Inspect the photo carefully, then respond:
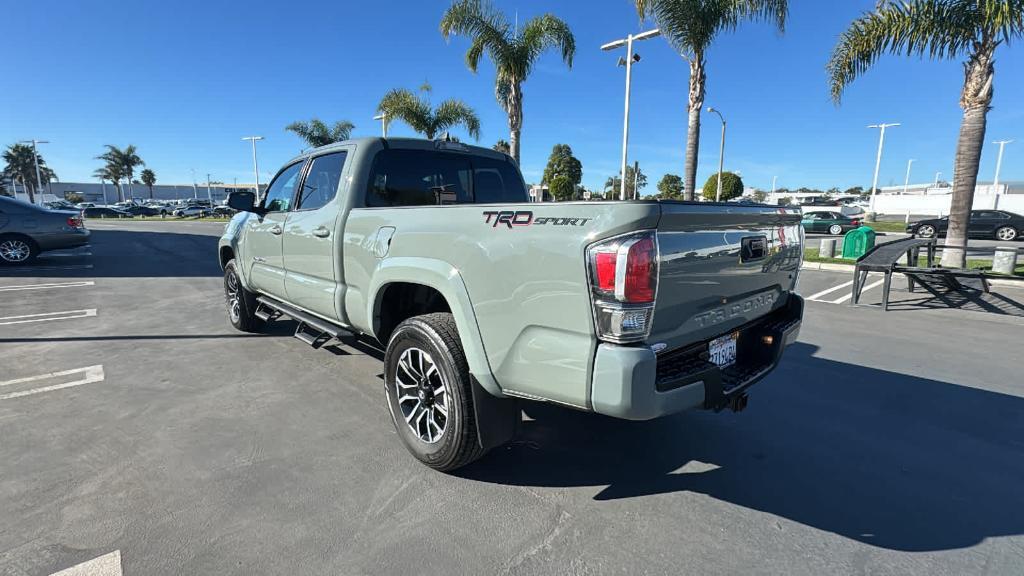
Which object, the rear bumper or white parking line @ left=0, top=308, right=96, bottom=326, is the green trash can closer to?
the rear bumper

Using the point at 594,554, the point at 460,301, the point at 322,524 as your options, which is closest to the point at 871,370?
the point at 594,554

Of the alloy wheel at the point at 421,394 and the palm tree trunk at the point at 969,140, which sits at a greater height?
the palm tree trunk at the point at 969,140

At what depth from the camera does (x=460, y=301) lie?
2.48 meters

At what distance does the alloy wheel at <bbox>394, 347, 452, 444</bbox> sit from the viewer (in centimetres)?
279

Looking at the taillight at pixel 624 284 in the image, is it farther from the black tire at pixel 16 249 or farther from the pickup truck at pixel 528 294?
the black tire at pixel 16 249

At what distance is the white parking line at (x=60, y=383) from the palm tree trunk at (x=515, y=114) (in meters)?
13.7

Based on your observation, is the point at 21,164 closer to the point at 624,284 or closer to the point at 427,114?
the point at 427,114

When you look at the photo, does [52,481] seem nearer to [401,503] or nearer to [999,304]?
[401,503]

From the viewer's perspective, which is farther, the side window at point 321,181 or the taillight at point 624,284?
the side window at point 321,181

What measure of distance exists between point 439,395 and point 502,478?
590 mm

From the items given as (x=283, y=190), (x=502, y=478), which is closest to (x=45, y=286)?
(x=283, y=190)

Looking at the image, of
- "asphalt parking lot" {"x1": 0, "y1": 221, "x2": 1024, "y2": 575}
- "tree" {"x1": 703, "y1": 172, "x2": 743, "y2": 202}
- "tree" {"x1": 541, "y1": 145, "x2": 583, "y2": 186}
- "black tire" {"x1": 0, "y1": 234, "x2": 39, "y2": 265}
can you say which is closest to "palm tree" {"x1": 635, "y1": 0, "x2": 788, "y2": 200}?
"asphalt parking lot" {"x1": 0, "y1": 221, "x2": 1024, "y2": 575}

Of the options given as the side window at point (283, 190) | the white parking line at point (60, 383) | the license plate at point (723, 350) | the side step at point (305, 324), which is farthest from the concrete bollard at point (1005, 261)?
the white parking line at point (60, 383)

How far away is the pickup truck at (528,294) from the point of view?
1985 mm
